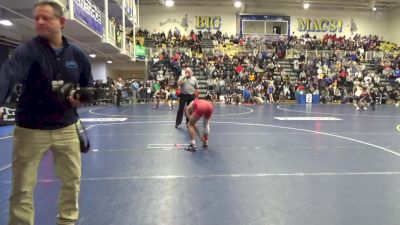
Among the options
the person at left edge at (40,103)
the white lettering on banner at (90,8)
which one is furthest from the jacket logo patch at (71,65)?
the white lettering on banner at (90,8)

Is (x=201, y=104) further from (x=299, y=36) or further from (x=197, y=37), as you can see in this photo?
(x=299, y=36)

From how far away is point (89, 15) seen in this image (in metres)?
14.0

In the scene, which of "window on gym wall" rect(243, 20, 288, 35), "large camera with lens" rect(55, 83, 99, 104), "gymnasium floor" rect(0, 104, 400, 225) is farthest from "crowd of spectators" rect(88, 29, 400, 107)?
"large camera with lens" rect(55, 83, 99, 104)

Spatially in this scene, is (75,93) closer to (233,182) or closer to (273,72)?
(233,182)

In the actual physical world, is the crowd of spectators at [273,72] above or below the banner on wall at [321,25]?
below

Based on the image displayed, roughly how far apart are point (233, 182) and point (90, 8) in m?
11.5

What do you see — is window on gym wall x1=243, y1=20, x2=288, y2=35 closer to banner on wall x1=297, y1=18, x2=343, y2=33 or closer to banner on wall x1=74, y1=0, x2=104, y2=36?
banner on wall x1=297, y1=18, x2=343, y2=33

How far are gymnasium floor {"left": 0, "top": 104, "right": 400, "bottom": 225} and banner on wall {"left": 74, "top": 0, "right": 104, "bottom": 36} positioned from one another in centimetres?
544

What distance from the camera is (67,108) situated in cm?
262

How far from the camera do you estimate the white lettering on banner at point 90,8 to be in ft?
42.2

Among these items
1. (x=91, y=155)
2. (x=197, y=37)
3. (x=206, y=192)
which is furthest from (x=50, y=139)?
(x=197, y=37)

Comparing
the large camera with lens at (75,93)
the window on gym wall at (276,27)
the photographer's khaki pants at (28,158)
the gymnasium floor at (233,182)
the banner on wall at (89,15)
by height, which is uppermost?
the window on gym wall at (276,27)

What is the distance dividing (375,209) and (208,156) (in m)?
3.10

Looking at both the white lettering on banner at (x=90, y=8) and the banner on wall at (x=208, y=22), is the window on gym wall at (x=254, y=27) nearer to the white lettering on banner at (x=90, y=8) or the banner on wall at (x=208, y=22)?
the banner on wall at (x=208, y=22)
